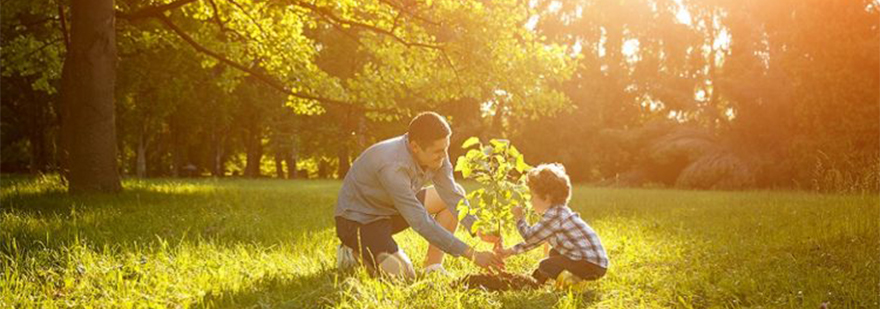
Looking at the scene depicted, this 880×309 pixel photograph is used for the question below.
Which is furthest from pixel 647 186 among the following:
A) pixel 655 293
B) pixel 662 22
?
pixel 655 293

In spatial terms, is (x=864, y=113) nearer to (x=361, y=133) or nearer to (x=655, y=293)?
(x=655, y=293)

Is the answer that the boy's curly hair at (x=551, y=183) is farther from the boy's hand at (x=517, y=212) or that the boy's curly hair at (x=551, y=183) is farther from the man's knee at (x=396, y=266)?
the man's knee at (x=396, y=266)

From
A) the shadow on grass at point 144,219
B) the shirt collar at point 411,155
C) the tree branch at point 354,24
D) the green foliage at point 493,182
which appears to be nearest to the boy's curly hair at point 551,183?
the green foliage at point 493,182

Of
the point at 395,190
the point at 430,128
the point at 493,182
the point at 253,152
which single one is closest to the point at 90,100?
the point at 395,190

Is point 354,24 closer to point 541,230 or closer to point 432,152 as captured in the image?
point 432,152

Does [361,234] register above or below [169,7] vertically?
below

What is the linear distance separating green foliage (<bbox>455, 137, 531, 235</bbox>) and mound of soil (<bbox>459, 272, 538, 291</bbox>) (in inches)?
14.9

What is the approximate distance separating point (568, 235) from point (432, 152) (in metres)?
1.37

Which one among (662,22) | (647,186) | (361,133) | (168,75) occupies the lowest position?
(647,186)

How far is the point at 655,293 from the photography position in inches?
219

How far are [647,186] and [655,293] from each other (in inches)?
1024

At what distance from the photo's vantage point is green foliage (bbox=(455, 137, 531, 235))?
5.04m

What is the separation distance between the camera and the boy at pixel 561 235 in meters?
5.60

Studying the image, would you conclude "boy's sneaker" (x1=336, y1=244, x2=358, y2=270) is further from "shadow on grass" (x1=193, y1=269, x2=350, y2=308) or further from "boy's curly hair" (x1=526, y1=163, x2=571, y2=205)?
"boy's curly hair" (x1=526, y1=163, x2=571, y2=205)
